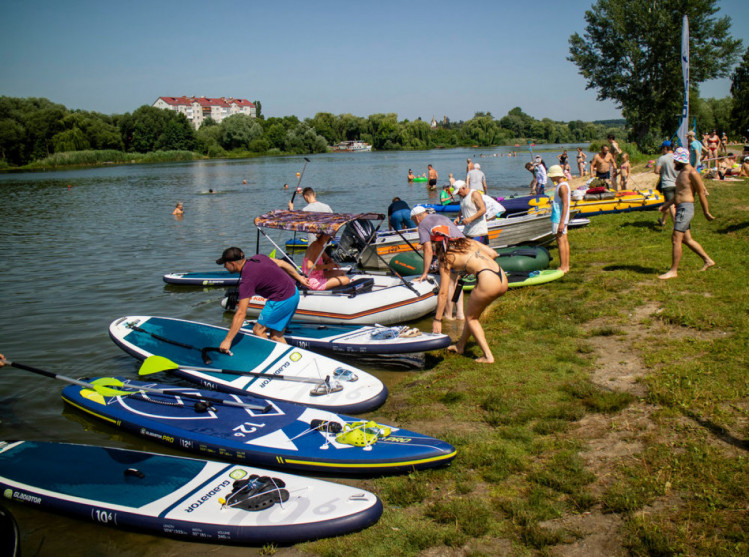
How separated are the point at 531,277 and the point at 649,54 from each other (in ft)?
125

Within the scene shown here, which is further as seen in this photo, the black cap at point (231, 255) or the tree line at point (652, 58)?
the tree line at point (652, 58)

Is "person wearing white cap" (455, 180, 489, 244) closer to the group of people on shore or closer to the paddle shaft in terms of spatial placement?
the group of people on shore

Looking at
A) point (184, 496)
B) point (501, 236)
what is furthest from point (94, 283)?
point (184, 496)

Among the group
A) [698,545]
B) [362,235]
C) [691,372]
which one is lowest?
[698,545]

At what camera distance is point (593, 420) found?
511 centimetres

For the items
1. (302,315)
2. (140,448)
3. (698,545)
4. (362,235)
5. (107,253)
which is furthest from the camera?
(107,253)

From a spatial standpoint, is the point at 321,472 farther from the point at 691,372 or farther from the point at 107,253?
the point at 107,253

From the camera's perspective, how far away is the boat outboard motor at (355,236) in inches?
457

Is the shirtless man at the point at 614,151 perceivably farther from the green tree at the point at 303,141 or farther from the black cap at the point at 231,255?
the green tree at the point at 303,141

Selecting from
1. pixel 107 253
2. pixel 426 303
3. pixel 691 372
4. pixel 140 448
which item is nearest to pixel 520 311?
pixel 426 303

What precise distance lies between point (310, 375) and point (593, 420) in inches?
138

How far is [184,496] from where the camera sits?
4.57m

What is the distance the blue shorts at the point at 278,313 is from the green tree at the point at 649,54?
40.8 metres

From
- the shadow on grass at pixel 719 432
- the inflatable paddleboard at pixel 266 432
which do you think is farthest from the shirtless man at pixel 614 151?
the inflatable paddleboard at pixel 266 432
